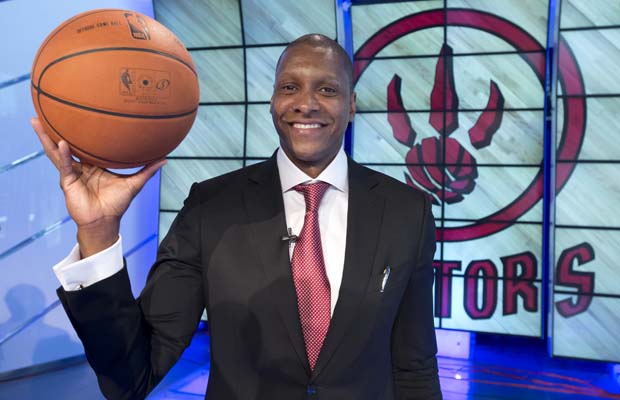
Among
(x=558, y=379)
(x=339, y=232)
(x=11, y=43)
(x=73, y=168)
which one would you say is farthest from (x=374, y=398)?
(x=11, y=43)

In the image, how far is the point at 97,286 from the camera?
1.12m

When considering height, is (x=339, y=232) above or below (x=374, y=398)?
above

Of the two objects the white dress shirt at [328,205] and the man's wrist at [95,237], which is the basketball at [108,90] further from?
the white dress shirt at [328,205]

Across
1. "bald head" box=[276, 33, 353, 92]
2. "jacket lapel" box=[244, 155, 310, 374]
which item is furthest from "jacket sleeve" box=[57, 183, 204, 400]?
"bald head" box=[276, 33, 353, 92]

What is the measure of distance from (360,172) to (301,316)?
514 mm

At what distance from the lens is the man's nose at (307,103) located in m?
1.48

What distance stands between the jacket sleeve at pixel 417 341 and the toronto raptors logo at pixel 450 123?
370cm

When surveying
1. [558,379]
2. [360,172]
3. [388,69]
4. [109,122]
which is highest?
[388,69]

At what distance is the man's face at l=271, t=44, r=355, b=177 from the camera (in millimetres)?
1480

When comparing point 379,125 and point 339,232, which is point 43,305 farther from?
point 339,232

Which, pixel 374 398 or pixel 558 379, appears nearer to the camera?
pixel 374 398

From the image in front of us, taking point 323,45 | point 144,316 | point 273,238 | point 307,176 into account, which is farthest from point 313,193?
point 144,316

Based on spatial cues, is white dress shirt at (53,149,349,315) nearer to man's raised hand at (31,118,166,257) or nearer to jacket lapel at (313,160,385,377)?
jacket lapel at (313,160,385,377)

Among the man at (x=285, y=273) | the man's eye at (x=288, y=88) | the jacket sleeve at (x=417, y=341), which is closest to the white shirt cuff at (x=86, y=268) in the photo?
the man at (x=285, y=273)
